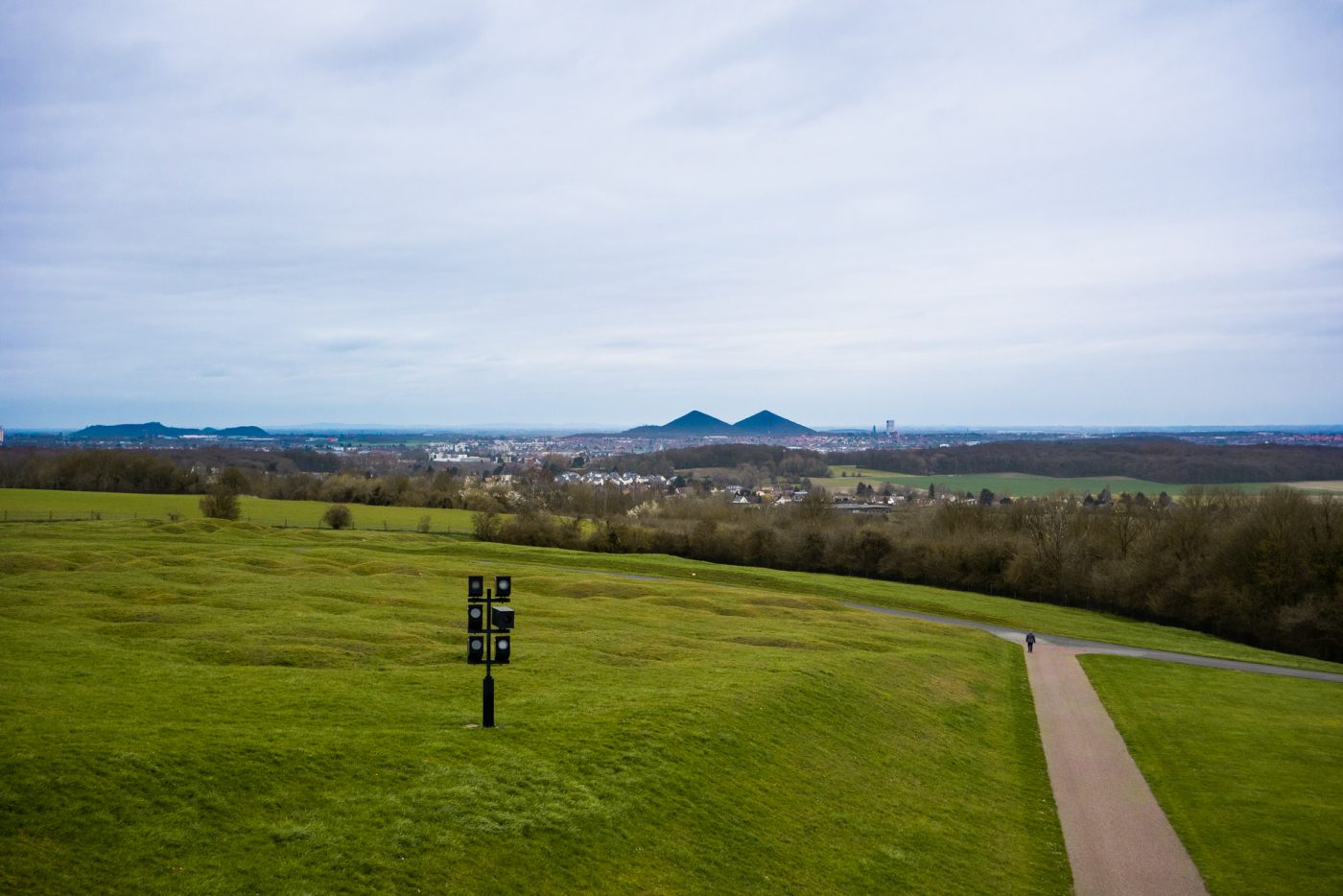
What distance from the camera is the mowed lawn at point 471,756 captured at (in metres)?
15.2

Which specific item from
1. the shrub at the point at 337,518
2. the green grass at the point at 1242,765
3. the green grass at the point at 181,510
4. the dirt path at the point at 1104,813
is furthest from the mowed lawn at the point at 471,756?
the shrub at the point at 337,518

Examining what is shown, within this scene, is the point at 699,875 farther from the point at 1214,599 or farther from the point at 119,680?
the point at 1214,599

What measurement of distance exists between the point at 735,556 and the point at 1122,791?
76804 mm

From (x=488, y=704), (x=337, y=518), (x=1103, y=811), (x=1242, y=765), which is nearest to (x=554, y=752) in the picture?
(x=488, y=704)

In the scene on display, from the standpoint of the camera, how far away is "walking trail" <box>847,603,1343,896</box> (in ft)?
71.4

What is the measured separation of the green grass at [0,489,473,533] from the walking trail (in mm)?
83941

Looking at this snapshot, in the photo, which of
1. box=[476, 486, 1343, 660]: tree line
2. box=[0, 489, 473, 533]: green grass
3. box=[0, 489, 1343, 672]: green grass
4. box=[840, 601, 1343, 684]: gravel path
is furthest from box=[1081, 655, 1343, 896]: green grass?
box=[0, 489, 473, 533]: green grass

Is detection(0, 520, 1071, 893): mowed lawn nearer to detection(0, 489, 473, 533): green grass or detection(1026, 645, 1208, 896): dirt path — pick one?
detection(1026, 645, 1208, 896): dirt path

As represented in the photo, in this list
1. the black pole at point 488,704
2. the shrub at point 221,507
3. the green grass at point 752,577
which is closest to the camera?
the black pole at point 488,704

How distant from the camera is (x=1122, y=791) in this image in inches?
1114

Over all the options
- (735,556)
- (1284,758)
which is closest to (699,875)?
(1284,758)

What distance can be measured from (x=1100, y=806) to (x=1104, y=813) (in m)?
0.60

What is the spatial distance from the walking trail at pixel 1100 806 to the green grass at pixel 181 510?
83.9 m

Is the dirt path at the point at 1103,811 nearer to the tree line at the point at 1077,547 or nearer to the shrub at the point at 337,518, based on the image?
the tree line at the point at 1077,547
